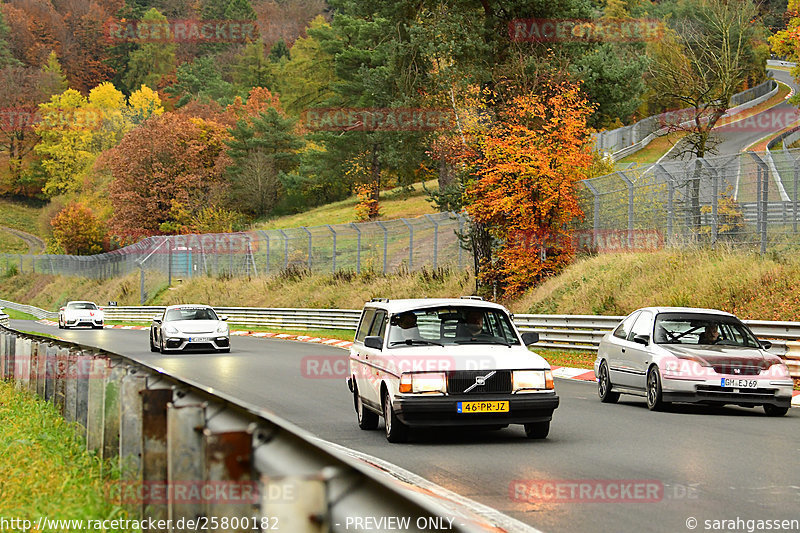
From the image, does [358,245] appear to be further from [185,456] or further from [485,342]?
[185,456]

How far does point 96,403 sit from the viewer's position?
8.46 m

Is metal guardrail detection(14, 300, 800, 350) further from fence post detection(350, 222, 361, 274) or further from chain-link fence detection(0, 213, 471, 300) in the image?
chain-link fence detection(0, 213, 471, 300)

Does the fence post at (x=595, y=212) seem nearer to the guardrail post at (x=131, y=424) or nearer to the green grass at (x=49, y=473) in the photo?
the green grass at (x=49, y=473)

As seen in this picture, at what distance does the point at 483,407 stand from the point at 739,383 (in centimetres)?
491

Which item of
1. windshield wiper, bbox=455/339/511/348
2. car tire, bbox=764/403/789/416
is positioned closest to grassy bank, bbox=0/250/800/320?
car tire, bbox=764/403/789/416

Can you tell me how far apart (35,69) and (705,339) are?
169437mm

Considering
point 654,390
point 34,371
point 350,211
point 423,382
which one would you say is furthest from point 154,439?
point 350,211

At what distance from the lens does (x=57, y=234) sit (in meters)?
110

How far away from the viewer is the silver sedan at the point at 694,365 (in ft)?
49.2

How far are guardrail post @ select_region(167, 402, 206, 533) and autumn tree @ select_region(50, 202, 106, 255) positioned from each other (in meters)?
106

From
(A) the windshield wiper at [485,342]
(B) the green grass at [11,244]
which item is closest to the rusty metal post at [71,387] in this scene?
(A) the windshield wiper at [485,342]

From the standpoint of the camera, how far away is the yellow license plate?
11.8m

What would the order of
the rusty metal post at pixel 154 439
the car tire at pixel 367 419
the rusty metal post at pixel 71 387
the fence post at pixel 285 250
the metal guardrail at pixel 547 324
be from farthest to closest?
the fence post at pixel 285 250, the metal guardrail at pixel 547 324, the car tire at pixel 367 419, the rusty metal post at pixel 71 387, the rusty metal post at pixel 154 439

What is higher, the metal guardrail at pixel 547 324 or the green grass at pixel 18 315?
the metal guardrail at pixel 547 324
